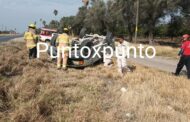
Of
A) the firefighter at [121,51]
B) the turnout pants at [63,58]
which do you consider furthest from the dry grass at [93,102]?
the turnout pants at [63,58]

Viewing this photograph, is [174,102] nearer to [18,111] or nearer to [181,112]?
[181,112]

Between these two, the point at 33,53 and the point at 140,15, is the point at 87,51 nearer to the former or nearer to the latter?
the point at 33,53

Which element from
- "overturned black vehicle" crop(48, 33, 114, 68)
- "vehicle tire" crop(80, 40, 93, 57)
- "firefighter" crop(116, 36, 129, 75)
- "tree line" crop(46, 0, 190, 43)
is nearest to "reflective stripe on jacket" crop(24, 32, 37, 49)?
"overturned black vehicle" crop(48, 33, 114, 68)

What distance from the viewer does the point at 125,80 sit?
1173 cm

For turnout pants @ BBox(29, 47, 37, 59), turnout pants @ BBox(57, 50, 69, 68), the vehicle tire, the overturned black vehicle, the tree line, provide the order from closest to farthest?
turnout pants @ BBox(57, 50, 69, 68)
the overturned black vehicle
the vehicle tire
turnout pants @ BBox(29, 47, 37, 59)
the tree line

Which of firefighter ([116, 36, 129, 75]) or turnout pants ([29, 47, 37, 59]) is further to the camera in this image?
turnout pants ([29, 47, 37, 59])

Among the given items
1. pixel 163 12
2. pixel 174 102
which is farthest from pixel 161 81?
pixel 163 12

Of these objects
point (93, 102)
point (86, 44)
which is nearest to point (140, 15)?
point (86, 44)

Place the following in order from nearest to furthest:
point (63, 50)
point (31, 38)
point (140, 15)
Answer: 1. point (63, 50)
2. point (31, 38)
3. point (140, 15)

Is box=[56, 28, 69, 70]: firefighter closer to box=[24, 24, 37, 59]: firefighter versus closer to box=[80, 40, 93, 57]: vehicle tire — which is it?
box=[80, 40, 93, 57]: vehicle tire

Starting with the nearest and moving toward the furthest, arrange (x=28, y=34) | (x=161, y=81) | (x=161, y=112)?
(x=161, y=112) < (x=161, y=81) < (x=28, y=34)

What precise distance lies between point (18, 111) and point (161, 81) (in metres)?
6.11

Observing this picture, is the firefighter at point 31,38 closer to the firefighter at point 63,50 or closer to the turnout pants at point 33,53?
the turnout pants at point 33,53

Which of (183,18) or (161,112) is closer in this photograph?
(161,112)
